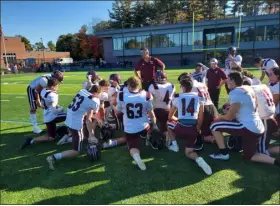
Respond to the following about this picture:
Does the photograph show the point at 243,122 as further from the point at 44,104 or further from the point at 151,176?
the point at 44,104

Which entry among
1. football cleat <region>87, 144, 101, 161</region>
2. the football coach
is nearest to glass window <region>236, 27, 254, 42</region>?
the football coach

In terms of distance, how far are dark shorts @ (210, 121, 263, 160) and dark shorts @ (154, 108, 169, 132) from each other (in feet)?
4.33

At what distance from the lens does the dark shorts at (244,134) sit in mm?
4188

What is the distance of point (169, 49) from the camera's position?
43.4 m

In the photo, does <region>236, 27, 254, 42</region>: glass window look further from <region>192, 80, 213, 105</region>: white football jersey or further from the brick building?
<region>192, 80, 213, 105</region>: white football jersey

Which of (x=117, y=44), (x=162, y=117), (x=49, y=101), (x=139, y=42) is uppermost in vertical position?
(x=139, y=42)

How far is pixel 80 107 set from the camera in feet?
15.7

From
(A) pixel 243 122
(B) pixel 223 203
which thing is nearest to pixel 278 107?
(A) pixel 243 122

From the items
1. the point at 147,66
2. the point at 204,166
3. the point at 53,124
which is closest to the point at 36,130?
the point at 53,124

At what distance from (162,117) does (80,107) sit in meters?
1.77

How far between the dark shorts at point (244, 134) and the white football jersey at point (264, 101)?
474 mm

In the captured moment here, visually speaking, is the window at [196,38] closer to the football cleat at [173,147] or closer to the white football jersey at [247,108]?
the football cleat at [173,147]

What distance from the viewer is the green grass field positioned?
3625 millimetres

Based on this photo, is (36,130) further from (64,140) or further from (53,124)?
(64,140)
